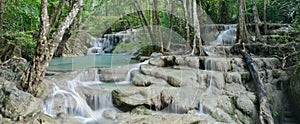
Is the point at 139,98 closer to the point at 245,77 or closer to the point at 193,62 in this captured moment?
the point at 193,62

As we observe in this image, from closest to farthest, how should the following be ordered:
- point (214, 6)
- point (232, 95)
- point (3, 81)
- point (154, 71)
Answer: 1. point (3, 81)
2. point (232, 95)
3. point (154, 71)
4. point (214, 6)

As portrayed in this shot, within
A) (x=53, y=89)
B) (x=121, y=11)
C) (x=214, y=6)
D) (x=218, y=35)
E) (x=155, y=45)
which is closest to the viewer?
(x=53, y=89)

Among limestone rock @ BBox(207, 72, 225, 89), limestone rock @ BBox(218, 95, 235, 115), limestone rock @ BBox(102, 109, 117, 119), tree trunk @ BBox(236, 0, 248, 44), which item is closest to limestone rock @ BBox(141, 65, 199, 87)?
limestone rock @ BBox(207, 72, 225, 89)

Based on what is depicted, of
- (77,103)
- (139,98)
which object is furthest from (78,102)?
(139,98)

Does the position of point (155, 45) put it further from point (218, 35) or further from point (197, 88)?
point (197, 88)

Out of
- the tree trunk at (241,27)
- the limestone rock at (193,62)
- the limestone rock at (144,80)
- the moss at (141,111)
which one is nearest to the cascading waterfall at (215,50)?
the limestone rock at (193,62)

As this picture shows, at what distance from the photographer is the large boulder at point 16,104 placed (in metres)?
3.77

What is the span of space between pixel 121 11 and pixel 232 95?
13.0m

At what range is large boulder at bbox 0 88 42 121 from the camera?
12.4 ft

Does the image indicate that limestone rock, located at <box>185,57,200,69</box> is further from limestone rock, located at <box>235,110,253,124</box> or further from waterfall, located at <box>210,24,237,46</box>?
waterfall, located at <box>210,24,237,46</box>

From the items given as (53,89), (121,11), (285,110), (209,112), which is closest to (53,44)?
(53,89)

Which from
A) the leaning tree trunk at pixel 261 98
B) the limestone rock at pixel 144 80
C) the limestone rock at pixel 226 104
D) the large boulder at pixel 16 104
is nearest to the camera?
the large boulder at pixel 16 104

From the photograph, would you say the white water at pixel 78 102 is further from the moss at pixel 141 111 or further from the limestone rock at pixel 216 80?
the limestone rock at pixel 216 80

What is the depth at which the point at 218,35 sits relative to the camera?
40.5ft
